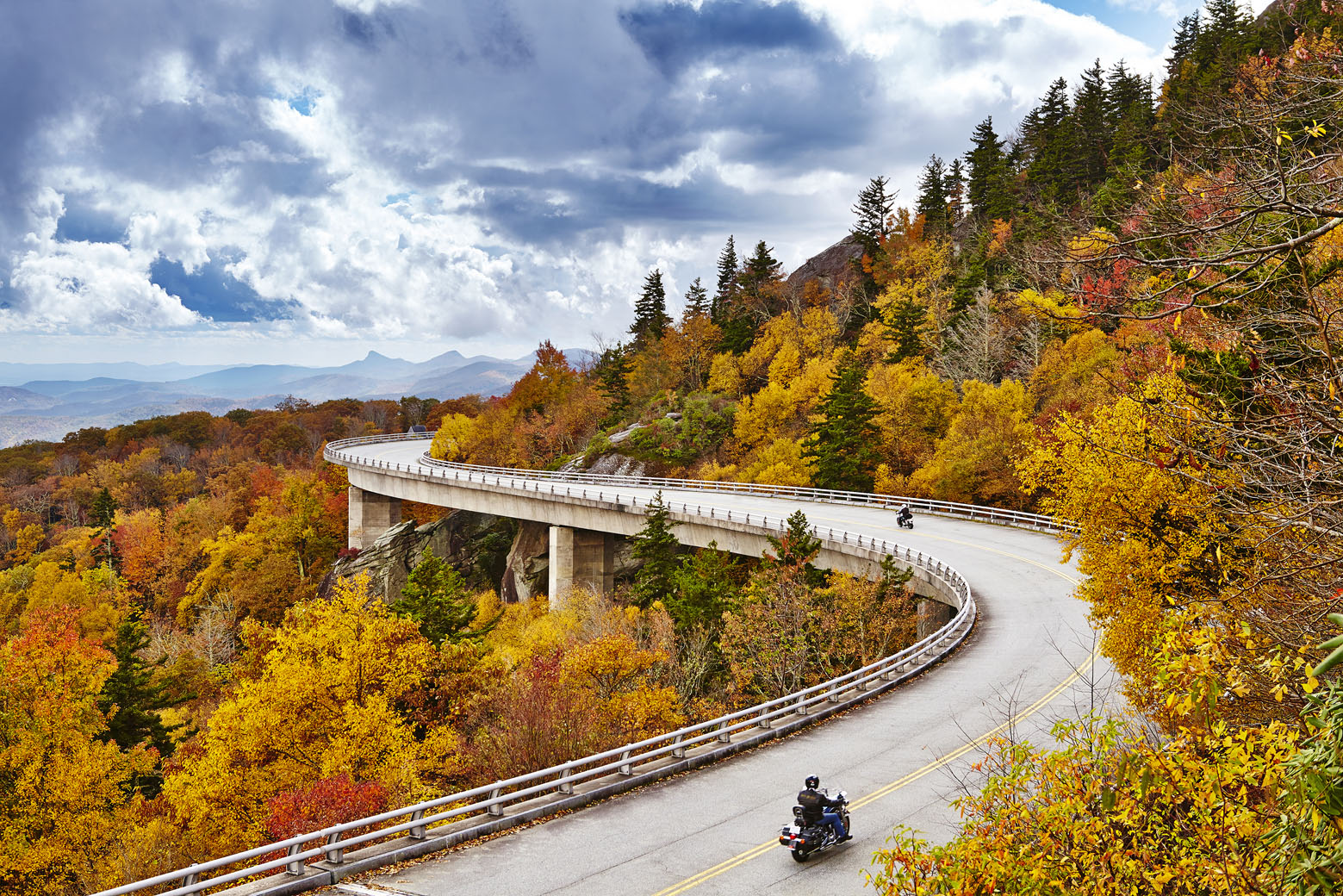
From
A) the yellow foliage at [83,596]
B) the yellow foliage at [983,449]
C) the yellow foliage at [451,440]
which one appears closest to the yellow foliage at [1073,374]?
the yellow foliage at [983,449]

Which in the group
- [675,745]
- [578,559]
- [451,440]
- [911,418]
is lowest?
[578,559]

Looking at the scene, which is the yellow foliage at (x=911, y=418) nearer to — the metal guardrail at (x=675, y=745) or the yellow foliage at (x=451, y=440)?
the metal guardrail at (x=675, y=745)

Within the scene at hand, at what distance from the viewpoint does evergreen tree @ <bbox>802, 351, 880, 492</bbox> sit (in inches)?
2082

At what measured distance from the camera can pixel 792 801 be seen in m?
15.0

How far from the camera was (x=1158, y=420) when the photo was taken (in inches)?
372

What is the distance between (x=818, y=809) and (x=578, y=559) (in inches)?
1670

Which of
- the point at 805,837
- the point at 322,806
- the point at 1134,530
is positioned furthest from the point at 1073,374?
the point at 322,806

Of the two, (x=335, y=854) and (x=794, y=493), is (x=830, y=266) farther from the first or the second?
(x=335, y=854)

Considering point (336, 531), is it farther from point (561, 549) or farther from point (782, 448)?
point (782, 448)

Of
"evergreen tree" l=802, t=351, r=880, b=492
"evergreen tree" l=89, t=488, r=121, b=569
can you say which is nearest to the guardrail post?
"evergreen tree" l=802, t=351, r=880, b=492

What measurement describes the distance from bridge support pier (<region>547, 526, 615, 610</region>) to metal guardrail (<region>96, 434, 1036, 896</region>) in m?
2.86

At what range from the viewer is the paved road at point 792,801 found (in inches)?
479

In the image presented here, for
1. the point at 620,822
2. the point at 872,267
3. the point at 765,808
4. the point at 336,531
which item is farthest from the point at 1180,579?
the point at 336,531

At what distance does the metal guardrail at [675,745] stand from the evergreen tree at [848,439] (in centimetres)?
175
